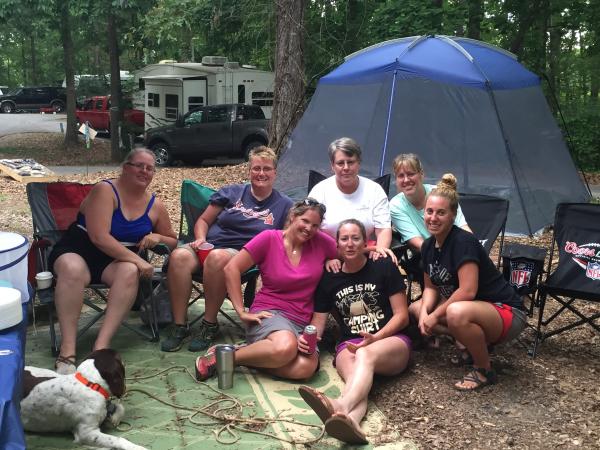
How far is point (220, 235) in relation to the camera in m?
3.33

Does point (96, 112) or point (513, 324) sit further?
point (96, 112)

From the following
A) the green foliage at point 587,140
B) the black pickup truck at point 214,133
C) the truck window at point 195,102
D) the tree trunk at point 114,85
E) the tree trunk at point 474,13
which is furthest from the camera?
the truck window at point 195,102

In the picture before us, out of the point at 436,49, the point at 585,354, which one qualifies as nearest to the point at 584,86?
the point at 436,49

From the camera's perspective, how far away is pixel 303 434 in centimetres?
237

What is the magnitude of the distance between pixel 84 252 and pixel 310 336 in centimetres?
119

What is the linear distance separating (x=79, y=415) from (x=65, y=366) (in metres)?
0.58

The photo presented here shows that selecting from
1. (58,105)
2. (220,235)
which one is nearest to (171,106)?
(220,235)

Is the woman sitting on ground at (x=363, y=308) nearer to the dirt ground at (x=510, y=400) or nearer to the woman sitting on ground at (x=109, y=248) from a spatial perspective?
→ the dirt ground at (x=510, y=400)

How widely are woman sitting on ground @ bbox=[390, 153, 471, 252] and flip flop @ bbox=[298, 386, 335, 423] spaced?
121 cm

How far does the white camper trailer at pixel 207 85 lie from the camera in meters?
14.0

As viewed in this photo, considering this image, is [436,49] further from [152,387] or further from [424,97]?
[152,387]

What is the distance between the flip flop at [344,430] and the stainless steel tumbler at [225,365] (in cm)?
62

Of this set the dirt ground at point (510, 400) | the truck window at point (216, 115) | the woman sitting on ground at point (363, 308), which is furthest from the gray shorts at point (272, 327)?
the truck window at point (216, 115)

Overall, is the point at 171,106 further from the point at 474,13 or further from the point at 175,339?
the point at 175,339
